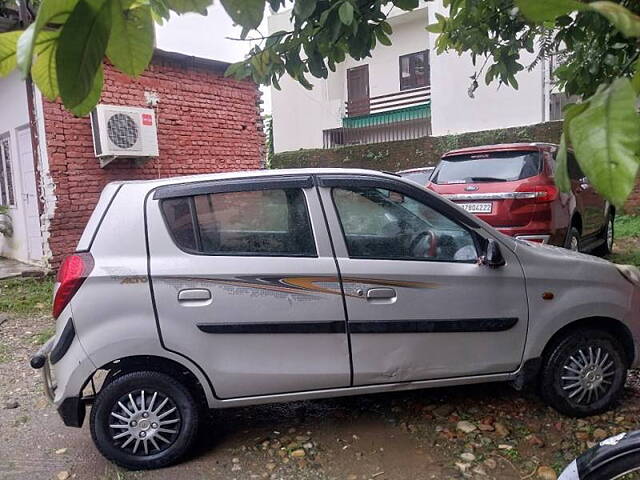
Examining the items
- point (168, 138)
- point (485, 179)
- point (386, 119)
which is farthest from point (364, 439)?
point (386, 119)

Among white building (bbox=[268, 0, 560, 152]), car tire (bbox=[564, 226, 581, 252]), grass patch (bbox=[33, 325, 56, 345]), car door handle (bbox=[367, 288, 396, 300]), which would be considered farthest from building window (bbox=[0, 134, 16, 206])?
white building (bbox=[268, 0, 560, 152])

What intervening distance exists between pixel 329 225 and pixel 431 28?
1.79 m

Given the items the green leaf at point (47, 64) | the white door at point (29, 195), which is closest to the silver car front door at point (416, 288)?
the green leaf at point (47, 64)

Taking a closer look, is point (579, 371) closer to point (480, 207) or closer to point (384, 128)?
point (480, 207)

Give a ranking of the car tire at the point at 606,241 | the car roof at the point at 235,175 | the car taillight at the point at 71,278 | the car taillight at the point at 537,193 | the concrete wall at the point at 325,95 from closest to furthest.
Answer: the car taillight at the point at 71,278
the car roof at the point at 235,175
the car taillight at the point at 537,193
the car tire at the point at 606,241
the concrete wall at the point at 325,95

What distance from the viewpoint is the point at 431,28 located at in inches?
153

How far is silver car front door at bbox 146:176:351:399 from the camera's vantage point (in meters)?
2.94

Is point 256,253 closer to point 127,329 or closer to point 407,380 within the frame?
point 127,329

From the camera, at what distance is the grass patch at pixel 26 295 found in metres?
6.43

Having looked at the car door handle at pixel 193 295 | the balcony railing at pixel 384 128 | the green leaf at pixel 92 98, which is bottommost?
the car door handle at pixel 193 295

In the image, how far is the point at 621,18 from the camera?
574 mm

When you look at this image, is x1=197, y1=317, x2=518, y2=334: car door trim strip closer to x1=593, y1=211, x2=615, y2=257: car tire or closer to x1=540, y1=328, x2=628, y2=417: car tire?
x1=540, y1=328, x2=628, y2=417: car tire

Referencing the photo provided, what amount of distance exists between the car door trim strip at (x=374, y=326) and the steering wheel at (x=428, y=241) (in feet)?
1.36

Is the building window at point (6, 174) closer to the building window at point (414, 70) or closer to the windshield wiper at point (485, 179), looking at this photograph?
the windshield wiper at point (485, 179)
